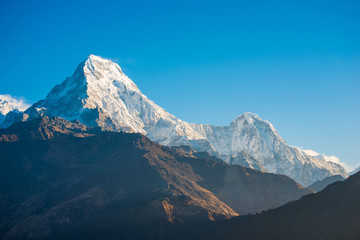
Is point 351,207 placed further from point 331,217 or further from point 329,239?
point 329,239

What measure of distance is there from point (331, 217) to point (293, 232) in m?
17.9

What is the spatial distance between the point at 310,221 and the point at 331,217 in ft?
29.3

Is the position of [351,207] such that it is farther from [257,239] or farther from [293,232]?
[257,239]

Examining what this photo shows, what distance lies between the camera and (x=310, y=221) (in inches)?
7820

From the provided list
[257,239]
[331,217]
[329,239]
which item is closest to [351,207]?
[331,217]

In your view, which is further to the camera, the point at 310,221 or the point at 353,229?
the point at 310,221

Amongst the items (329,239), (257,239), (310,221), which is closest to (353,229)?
(329,239)

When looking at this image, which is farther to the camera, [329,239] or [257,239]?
[257,239]

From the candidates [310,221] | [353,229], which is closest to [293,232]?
[310,221]

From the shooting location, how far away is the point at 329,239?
180 metres

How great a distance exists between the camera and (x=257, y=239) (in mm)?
198250

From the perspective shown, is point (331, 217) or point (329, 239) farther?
point (331, 217)

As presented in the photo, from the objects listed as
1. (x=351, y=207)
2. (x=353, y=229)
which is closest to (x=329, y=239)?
(x=353, y=229)

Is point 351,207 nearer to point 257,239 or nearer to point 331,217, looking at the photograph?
point 331,217
